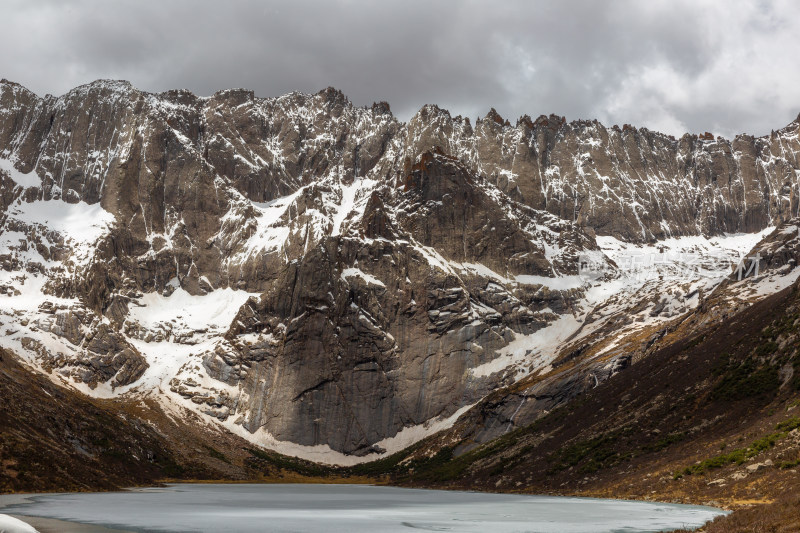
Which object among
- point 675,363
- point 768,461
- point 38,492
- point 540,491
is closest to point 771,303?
point 675,363

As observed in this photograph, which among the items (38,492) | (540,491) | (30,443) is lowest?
(540,491)

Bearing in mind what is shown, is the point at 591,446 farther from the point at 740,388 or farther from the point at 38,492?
the point at 38,492

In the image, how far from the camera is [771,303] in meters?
127

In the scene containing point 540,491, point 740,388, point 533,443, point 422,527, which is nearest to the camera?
point 422,527

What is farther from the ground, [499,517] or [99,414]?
[99,414]

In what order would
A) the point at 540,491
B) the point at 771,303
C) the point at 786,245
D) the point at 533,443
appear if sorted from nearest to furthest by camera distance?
the point at 540,491
the point at 771,303
the point at 533,443
the point at 786,245

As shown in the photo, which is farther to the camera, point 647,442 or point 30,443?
point 30,443

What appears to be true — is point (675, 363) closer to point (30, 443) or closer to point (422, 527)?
point (422, 527)

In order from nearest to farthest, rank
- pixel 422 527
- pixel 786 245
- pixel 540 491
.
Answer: pixel 422 527 → pixel 540 491 → pixel 786 245

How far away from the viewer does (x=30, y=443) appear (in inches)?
4528

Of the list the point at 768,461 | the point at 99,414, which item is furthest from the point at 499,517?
the point at 99,414

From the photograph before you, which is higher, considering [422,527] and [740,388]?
[740,388]

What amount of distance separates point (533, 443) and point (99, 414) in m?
117

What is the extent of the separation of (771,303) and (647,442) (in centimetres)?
4146
